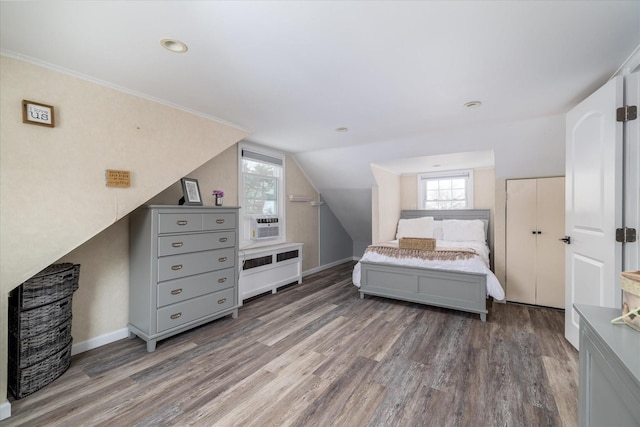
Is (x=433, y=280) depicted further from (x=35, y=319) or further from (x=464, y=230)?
(x=35, y=319)

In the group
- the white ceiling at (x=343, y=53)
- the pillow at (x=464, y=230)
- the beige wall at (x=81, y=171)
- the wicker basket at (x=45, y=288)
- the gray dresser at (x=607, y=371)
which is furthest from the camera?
the pillow at (x=464, y=230)

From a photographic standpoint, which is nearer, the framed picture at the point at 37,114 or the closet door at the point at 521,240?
the framed picture at the point at 37,114

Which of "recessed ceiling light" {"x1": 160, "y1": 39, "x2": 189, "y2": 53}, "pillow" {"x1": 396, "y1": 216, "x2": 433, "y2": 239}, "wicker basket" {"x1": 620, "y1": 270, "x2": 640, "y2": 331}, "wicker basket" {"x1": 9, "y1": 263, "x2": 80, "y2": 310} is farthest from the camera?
"pillow" {"x1": 396, "y1": 216, "x2": 433, "y2": 239}

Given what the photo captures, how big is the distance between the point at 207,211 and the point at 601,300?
11.2 feet

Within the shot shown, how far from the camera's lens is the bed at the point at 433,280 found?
3098mm

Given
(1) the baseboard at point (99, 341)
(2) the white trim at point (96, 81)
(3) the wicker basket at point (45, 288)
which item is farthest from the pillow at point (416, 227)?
(3) the wicker basket at point (45, 288)

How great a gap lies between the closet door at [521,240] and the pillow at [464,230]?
2.47ft

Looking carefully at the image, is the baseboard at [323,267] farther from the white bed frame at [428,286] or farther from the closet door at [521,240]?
the closet door at [521,240]

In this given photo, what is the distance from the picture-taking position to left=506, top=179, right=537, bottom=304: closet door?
11.4 feet

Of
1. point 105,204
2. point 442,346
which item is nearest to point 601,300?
point 442,346

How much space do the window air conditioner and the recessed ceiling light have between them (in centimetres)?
266

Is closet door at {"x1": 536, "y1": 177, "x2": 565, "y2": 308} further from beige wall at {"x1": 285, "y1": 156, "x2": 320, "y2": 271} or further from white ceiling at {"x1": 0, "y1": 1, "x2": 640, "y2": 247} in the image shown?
beige wall at {"x1": 285, "y1": 156, "x2": 320, "y2": 271}

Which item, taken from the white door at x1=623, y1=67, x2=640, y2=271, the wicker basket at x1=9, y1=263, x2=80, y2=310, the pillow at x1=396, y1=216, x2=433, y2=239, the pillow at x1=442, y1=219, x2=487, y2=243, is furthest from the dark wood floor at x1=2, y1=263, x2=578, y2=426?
the pillow at x1=396, y1=216, x2=433, y2=239

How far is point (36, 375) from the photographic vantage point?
6.22ft
